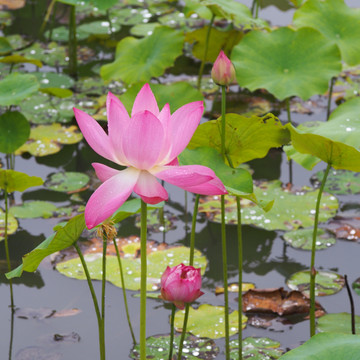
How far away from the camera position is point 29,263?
1.34m

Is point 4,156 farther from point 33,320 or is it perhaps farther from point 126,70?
point 33,320

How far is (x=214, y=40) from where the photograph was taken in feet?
10.9

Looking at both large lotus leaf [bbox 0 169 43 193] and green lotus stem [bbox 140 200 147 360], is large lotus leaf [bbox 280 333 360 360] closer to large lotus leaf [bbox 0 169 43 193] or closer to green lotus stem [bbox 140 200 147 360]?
green lotus stem [bbox 140 200 147 360]

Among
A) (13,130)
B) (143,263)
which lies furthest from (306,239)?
(143,263)

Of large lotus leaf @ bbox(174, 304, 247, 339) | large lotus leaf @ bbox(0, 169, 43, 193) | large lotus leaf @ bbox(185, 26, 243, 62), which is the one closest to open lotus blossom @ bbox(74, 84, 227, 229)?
large lotus leaf @ bbox(0, 169, 43, 193)

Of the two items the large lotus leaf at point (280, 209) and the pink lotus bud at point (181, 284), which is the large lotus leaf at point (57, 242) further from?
the large lotus leaf at point (280, 209)

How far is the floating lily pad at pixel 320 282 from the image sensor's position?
204 cm

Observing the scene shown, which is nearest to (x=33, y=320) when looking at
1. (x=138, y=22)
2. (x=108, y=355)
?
(x=108, y=355)

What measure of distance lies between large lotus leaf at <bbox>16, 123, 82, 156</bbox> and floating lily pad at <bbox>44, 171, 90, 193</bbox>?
0.22 m

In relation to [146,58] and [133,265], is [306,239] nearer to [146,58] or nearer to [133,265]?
[133,265]

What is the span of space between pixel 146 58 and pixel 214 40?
56 cm

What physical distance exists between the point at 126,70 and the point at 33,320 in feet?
4.19

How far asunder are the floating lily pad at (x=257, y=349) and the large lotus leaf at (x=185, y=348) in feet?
0.17

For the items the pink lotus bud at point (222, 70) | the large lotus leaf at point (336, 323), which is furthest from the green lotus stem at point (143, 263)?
the large lotus leaf at point (336, 323)
